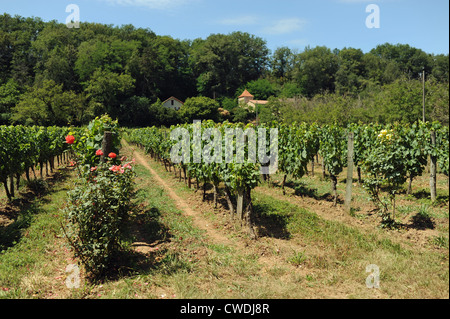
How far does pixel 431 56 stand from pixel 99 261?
3189 inches

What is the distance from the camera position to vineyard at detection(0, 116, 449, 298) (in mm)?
5223

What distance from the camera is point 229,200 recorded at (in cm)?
863

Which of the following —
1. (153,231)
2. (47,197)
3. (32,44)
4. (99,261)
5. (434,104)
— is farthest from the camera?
(32,44)

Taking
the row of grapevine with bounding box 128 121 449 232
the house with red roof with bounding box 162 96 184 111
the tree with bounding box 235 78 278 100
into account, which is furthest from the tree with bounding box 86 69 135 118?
the row of grapevine with bounding box 128 121 449 232

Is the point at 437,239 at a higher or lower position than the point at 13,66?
lower

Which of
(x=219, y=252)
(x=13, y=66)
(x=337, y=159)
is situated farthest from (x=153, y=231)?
(x=13, y=66)

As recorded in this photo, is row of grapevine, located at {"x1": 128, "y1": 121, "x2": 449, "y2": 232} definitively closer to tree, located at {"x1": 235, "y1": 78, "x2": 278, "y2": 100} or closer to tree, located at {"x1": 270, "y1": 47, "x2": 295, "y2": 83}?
tree, located at {"x1": 235, "y1": 78, "x2": 278, "y2": 100}

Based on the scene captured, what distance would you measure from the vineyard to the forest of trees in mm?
22819

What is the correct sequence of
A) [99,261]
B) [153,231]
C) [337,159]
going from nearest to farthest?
[99,261] → [153,231] → [337,159]

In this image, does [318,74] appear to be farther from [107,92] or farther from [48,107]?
[48,107]

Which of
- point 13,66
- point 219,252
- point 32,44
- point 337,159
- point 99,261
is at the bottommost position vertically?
point 219,252

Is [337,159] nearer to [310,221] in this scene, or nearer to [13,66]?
[310,221]

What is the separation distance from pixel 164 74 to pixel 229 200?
72132 mm

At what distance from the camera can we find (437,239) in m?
6.73
